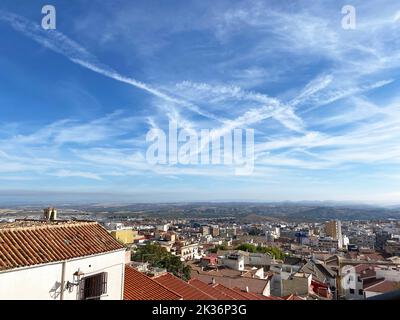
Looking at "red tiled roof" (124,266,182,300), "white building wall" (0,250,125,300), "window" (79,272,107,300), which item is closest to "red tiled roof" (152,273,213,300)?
"red tiled roof" (124,266,182,300)

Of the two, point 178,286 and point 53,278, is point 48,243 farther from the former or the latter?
point 178,286

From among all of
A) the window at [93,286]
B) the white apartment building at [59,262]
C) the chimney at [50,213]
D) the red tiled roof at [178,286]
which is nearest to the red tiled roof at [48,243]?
the white apartment building at [59,262]

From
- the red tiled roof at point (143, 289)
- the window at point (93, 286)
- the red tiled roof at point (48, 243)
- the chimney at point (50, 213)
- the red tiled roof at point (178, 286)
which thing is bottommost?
the red tiled roof at point (178, 286)

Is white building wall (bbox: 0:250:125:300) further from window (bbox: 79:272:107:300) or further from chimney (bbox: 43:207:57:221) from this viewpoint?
chimney (bbox: 43:207:57:221)

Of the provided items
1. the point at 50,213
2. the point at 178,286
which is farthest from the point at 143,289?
the point at 50,213

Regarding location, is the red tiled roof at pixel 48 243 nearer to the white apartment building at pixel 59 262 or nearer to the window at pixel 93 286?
the white apartment building at pixel 59 262
